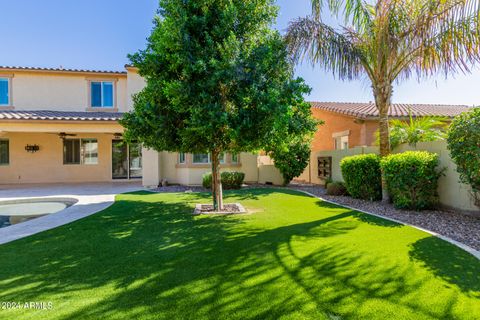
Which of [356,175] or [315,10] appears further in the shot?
[356,175]

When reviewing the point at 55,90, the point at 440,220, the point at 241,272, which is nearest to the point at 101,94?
the point at 55,90

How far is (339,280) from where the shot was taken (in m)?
3.84

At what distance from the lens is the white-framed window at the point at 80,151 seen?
17859mm

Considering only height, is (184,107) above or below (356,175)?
above

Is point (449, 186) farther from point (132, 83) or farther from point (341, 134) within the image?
point (132, 83)

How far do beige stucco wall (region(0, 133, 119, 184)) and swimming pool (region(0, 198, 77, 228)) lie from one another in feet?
22.7

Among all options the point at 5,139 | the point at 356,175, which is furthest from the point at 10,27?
the point at 356,175

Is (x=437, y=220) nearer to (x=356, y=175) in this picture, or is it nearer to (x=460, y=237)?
(x=460, y=237)

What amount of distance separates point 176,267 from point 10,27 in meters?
19.4

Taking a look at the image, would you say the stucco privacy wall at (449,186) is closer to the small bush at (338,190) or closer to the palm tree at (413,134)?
the palm tree at (413,134)

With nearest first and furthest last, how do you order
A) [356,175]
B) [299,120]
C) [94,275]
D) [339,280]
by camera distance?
[339,280] < [94,275] < [299,120] < [356,175]

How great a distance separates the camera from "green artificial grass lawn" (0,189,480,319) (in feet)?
10.4

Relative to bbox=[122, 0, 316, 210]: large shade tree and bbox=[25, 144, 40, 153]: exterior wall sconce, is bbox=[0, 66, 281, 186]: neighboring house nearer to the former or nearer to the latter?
bbox=[25, 144, 40, 153]: exterior wall sconce

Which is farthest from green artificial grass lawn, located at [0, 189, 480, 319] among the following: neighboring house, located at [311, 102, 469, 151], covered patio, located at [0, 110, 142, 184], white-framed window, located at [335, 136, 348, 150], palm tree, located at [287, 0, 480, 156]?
covered patio, located at [0, 110, 142, 184]
